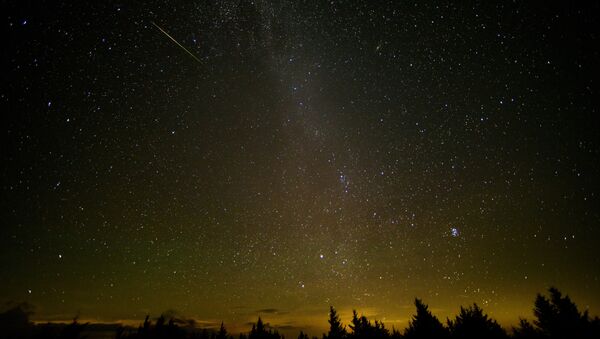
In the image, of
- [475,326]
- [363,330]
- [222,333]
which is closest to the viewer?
[475,326]

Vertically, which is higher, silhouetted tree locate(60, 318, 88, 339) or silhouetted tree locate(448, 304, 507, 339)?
silhouetted tree locate(448, 304, 507, 339)

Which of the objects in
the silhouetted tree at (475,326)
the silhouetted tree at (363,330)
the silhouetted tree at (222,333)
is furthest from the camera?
the silhouetted tree at (222,333)

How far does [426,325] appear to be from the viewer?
19734 mm

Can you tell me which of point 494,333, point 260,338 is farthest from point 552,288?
point 260,338

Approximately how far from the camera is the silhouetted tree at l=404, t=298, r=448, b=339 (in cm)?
1912

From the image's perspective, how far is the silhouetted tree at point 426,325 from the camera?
19.1m

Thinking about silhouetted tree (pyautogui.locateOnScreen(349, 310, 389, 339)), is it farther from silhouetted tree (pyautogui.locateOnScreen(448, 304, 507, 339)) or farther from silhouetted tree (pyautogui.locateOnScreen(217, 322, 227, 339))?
silhouetted tree (pyautogui.locateOnScreen(217, 322, 227, 339))

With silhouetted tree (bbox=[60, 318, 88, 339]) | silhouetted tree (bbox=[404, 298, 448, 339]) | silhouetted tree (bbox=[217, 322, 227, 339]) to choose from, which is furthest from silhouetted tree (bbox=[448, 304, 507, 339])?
silhouetted tree (bbox=[60, 318, 88, 339])

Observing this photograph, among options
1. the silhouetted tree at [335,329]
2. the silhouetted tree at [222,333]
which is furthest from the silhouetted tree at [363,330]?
the silhouetted tree at [222,333]

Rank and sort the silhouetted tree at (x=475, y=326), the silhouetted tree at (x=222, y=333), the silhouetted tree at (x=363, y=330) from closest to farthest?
the silhouetted tree at (x=475, y=326)
the silhouetted tree at (x=363, y=330)
the silhouetted tree at (x=222, y=333)

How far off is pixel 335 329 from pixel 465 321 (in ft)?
53.4

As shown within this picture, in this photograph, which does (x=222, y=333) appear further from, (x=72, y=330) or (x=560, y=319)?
(x=560, y=319)

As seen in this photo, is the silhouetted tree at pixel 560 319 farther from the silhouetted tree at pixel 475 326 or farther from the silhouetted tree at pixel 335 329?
the silhouetted tree at pixel 335 329

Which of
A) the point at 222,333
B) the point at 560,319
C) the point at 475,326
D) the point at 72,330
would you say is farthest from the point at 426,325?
the point at 72,330
